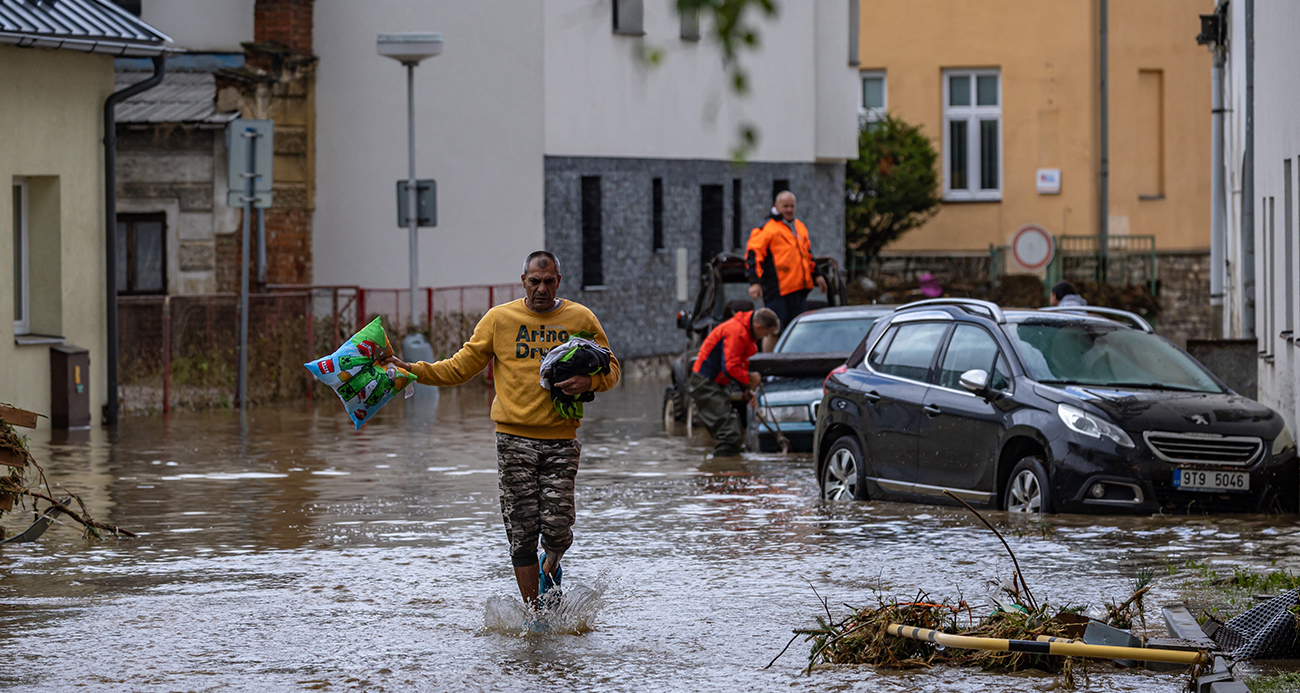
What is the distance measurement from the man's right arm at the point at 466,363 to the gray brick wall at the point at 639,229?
22.0 metres

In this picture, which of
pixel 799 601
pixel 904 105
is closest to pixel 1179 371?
pixel 799 601

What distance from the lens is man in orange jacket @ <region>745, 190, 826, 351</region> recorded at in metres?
21.8

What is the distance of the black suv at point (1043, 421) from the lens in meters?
12.8

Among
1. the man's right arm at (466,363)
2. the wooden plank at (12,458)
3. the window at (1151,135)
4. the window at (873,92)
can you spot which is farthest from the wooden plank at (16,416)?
the window at (1151,135)

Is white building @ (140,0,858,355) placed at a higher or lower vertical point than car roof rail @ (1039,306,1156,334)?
higher

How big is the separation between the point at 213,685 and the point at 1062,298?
45.8 ft

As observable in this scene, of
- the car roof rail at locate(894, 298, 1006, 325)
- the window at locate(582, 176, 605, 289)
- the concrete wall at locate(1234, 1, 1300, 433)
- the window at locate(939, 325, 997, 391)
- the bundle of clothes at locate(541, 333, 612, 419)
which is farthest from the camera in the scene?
the window at locate(582, 176, 605, 289)

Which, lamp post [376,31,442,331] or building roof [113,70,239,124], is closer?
lamp post [376,31,442,331]

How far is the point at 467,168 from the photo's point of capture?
3119cm

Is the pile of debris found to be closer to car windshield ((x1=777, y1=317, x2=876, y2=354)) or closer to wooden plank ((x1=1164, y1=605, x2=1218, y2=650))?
wooden plank ((x1=1164, y1=605, x2=1218, y2=650))

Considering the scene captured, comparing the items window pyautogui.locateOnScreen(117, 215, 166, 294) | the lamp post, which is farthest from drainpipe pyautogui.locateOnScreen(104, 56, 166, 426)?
window pyautogui.locateOnScreen(117, 215, 166, 294)

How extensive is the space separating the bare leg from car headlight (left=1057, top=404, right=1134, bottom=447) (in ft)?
15.6

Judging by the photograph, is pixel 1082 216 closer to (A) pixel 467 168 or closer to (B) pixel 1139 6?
(B) pixel 1139 6

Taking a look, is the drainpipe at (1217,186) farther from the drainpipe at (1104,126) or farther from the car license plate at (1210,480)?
the car license plate at (1210,480)
